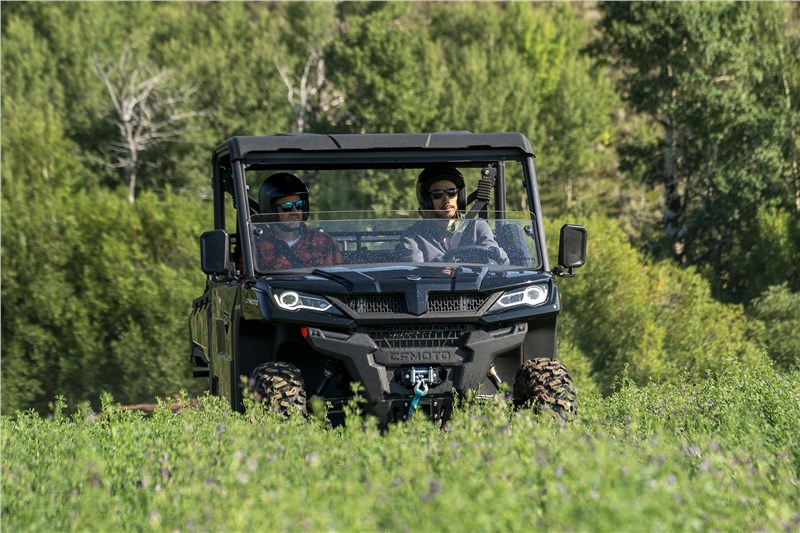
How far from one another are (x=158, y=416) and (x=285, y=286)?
3.93ft

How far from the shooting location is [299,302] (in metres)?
8.57

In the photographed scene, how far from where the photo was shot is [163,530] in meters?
5.22

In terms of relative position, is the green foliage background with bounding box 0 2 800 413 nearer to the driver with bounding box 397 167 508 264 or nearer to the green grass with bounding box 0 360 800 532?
the driver with bounding box 397 167 508 264

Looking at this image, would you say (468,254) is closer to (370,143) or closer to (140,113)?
(370,143)

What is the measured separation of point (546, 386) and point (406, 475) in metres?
3.41

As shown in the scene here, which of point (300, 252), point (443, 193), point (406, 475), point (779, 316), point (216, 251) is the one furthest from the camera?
point (779, 316)

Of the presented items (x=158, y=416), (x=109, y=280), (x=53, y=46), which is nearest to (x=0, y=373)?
(x=109, y=280)

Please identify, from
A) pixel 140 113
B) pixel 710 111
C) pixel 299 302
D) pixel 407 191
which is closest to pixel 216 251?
pixel 299 302

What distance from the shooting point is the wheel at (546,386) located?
8.62 m

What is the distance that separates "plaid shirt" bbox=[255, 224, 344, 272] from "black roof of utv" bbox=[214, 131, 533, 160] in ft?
1.78

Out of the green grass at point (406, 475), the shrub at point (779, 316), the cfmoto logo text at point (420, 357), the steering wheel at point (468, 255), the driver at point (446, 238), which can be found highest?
the driver at point (446, 238)

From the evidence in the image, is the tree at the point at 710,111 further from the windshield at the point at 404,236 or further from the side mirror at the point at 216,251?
the side mirror at the point at 216,251

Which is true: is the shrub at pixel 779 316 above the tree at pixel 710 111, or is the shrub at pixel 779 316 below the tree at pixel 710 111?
below

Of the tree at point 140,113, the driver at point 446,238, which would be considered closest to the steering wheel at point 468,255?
the driver at point 446,238
